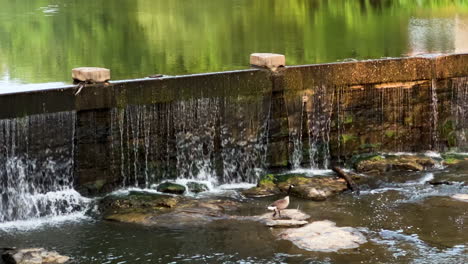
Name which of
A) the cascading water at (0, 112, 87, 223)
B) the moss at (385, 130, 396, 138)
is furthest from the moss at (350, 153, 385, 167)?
the cascading water at (0, 112, 87, 223)

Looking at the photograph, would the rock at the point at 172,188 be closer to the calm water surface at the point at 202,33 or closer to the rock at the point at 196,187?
the rock at the point at 196,187

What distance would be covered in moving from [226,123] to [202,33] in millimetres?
18562

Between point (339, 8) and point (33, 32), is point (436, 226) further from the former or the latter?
point (339, 8)

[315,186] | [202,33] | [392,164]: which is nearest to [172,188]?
[315,186]

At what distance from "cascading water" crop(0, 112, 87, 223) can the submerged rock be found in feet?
12.3

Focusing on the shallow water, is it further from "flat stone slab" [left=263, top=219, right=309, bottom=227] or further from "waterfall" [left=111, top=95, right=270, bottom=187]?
"waterfall" [left=111, top=95, right=270, bottom=187]

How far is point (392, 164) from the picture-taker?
61.0ft

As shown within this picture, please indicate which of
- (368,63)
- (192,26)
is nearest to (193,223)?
(368,63)

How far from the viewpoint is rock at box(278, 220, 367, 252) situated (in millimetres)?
13508

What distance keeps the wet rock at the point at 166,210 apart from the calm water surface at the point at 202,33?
290 inches

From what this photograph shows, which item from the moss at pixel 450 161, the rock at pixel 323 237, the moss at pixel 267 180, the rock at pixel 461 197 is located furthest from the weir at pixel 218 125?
the rock at pixel 323 237

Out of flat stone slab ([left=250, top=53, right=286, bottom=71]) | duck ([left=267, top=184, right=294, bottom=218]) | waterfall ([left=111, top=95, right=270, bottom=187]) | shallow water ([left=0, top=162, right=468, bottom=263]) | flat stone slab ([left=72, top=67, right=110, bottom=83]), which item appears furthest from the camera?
flat stone slab ([left=250, top=53, right=286, bottom=71])

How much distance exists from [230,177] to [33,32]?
20157mm

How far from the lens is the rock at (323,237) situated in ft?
44.3
